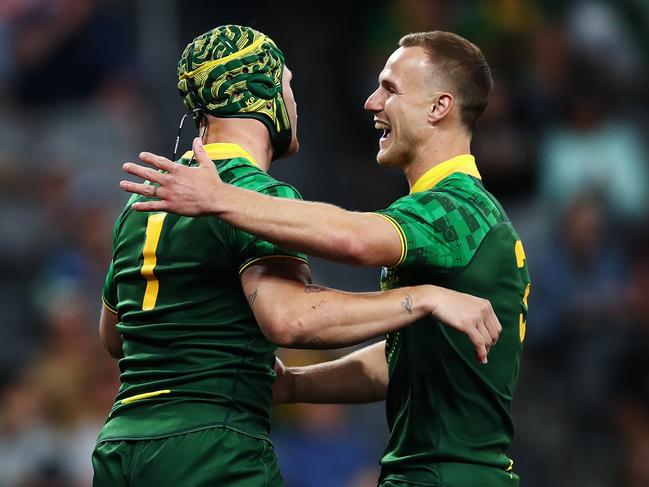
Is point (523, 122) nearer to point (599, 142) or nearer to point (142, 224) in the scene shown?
point (599, 142)

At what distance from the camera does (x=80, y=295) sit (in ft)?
31.2

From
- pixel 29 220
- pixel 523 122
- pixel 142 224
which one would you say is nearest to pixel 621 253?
pixel 523 122

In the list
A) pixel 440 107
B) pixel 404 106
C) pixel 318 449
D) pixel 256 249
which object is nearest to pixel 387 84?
pixel 404 106

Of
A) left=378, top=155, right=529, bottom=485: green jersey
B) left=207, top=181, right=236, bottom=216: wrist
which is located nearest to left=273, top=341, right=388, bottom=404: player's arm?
left=378, top=155, right=529, bottom=485: green jersey

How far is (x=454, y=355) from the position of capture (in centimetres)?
444

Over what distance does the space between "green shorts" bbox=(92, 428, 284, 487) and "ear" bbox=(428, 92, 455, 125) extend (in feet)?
4.56

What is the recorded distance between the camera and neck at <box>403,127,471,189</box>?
185 inches

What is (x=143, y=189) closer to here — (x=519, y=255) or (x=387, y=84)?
(x=387, y=84)

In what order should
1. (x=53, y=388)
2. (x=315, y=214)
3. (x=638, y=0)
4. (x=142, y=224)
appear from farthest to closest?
(x=638, y=0)
(x=53, y=388)
(x=142, y=224)
(x=315, y=214)

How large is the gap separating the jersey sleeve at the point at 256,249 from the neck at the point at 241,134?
0.27 metres

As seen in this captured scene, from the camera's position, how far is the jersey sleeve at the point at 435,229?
4.21 metres

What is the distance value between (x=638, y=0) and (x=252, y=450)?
8182 millimetres

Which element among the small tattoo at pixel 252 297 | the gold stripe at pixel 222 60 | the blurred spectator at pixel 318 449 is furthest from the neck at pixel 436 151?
the blurred spectator at pixel 318 449

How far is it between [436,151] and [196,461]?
4.87 ft
